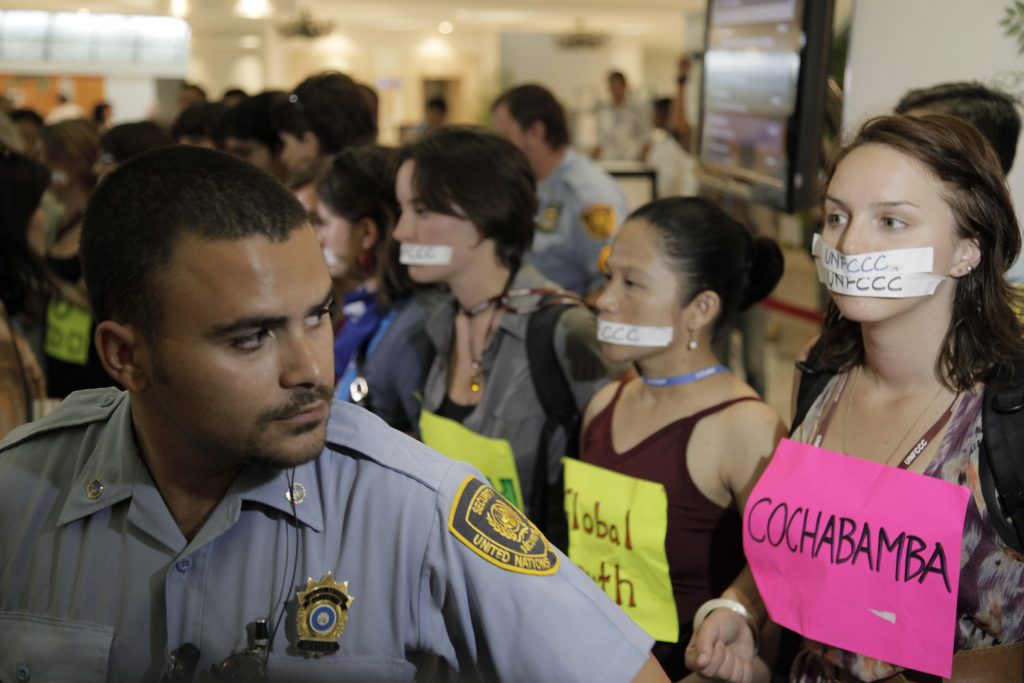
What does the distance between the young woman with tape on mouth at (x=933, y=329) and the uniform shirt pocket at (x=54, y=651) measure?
0.97 m

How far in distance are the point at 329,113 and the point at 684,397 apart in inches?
95.5

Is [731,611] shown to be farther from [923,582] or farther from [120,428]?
[120,428]

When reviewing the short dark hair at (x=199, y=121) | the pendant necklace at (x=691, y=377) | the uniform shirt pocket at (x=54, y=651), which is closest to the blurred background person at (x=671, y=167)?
the short dark hair at (x=199, y=121)

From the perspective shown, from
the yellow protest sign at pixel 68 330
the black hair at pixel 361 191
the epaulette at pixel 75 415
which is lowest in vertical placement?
the yellow protest sign at pixel 68 330

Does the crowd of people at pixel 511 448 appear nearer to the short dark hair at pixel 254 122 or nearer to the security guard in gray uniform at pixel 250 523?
the security guard in gray uniform at pixel 250 523

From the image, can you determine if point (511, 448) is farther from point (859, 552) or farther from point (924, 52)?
point (924, 52)

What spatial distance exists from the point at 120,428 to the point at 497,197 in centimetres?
133

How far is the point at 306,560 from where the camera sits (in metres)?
1.35

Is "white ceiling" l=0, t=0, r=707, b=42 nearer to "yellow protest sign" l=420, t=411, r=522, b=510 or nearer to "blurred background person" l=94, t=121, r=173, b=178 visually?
"blurred background person" l=94, t=121, r=173, b=178

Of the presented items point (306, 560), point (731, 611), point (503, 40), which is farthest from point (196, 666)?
point (503, 40)

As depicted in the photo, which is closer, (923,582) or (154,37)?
(923,582)

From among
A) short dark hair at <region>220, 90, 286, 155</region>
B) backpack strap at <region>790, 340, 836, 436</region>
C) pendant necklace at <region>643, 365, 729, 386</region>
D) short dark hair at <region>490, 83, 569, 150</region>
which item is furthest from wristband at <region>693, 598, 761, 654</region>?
short dark hair at <region>220, 90, 286, 155</region>

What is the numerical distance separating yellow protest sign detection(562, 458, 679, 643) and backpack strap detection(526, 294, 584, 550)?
0.89 ft

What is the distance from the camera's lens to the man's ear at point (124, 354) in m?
1.37
